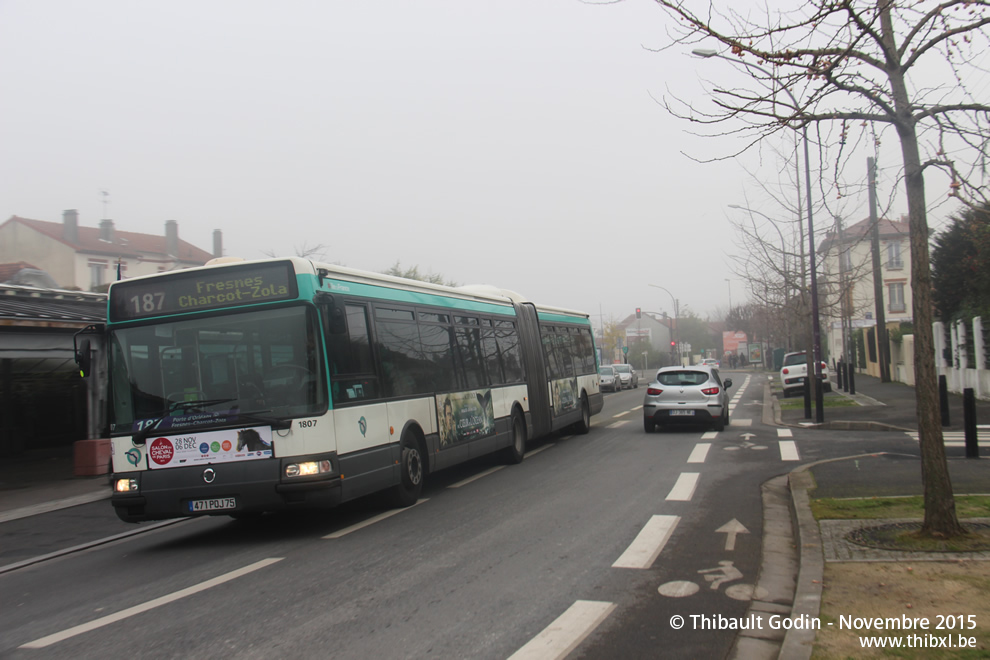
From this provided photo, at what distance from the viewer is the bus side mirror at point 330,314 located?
26.7 feet

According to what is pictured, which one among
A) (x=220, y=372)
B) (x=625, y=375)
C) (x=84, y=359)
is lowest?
(x=625, y=375)

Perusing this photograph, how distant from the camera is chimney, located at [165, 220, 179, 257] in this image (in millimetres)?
55188

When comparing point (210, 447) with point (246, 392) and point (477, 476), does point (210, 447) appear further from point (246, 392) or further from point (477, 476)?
point (477, 476)

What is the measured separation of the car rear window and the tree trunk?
11.5m

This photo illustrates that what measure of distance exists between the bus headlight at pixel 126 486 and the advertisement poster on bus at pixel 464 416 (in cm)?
413

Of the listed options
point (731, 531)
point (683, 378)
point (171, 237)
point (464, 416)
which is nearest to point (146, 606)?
point (731, 531)

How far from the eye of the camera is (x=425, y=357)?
1098 cm

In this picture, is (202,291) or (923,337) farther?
(202,291)

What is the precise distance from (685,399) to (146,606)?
14.1 m

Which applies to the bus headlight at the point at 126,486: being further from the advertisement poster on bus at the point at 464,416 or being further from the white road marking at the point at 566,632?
the white road marking at the point at 566,632

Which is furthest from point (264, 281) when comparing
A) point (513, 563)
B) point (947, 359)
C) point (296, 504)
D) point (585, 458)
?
point (947, 359)

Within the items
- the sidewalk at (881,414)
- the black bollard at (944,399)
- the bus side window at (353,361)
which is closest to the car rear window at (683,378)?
the sidewalk at (881,414)

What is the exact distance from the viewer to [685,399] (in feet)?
59.2

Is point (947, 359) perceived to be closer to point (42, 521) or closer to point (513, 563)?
point (513, 563)
